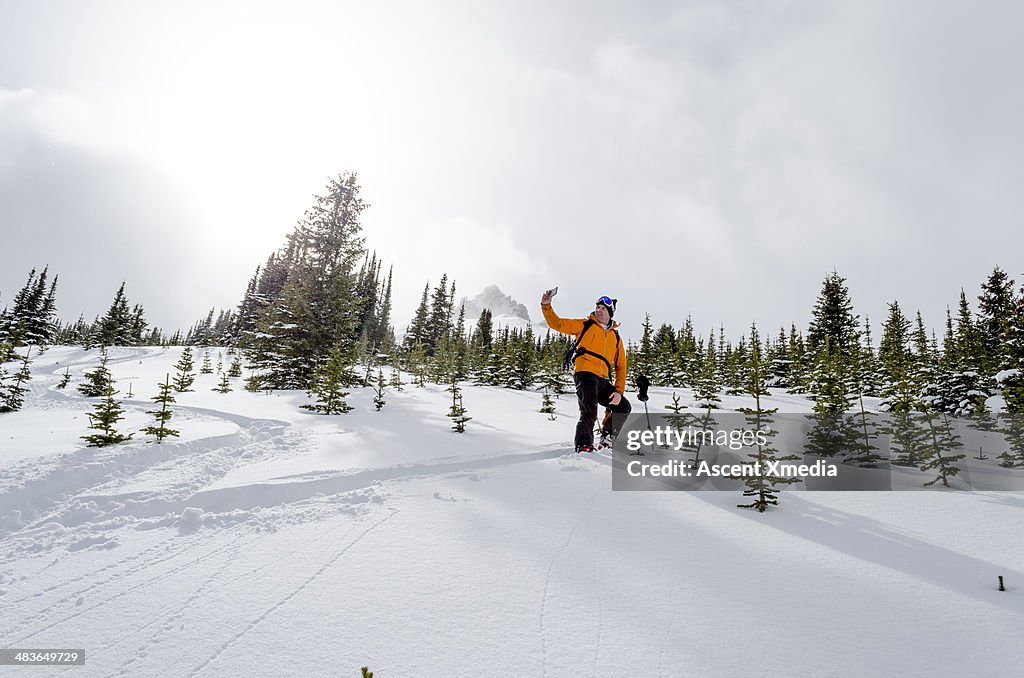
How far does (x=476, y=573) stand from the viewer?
3809 millimetres

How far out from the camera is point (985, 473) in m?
9.26

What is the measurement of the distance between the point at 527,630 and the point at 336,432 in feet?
30.1

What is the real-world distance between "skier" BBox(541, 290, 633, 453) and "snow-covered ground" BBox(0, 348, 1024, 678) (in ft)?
3.61

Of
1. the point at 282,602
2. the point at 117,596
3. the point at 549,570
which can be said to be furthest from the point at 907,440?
the point at 117,596

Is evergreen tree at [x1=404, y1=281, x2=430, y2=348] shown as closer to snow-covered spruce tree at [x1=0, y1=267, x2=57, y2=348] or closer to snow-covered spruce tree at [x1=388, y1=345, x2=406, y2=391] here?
snow-covered spruce tree at [x1=388, y1=345, x2=406, y2=391]

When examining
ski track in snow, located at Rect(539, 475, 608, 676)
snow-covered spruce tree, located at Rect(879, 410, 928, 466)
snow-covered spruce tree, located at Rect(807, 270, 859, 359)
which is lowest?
ski track in snow, located at Rect(539, 475, 608, 676)

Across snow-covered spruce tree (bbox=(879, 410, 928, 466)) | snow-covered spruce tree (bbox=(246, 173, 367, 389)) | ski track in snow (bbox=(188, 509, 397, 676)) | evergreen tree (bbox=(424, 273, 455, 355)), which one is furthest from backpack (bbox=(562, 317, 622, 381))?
evergreen tree (bbox=(424, 273, 455, 355))

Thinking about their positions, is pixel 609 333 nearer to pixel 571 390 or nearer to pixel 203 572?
pixel 203 572

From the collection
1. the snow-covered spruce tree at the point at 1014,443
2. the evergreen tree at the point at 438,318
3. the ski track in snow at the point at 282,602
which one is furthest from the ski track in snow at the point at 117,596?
the evergreen tree at the point at 438,318

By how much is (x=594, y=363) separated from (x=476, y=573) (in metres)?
3.71

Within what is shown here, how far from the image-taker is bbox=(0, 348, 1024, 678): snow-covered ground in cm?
279

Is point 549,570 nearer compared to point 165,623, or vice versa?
point 165,623

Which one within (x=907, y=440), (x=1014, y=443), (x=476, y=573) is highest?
(x=1014, y=443)

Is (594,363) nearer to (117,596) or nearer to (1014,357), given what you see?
(117,596)
